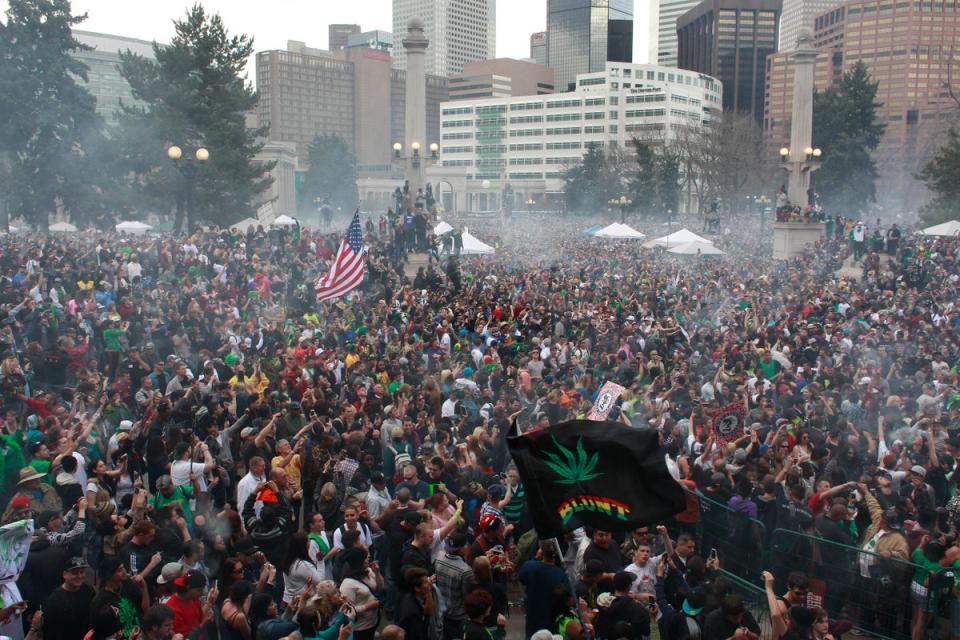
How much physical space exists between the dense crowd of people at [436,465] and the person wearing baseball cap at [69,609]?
0.01m

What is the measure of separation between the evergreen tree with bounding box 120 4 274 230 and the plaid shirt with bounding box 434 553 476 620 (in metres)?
39.0

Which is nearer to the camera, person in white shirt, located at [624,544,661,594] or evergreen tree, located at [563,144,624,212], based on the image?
person in white shirt, located at [624,544,661,594]

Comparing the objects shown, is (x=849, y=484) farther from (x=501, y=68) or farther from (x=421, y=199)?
(x=501, y=68)

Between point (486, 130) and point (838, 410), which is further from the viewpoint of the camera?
point (486, 130)

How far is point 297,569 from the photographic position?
6922 millimetres

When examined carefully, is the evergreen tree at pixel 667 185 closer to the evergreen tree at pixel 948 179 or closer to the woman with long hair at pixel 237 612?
the evergreen tree at pixel 948 179

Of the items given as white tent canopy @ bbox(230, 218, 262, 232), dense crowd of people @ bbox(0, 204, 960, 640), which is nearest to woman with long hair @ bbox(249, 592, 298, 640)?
dense crowd of people @ bbox(0, 204, 960, 640)

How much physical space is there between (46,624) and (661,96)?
143378 millimetres

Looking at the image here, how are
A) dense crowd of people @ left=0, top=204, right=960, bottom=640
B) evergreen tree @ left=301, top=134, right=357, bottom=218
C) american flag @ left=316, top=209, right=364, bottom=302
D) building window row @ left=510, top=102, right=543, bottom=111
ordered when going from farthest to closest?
building window row @ left=510, top=102, right=543, bottom=111 → evergreen tree @ left=301, top=134, right=357, bottom=218 → american flag @ left=316, top=209, right=364, bottom=302 → dense crowd of people @ left=0, top=204, right=960, bottom=640

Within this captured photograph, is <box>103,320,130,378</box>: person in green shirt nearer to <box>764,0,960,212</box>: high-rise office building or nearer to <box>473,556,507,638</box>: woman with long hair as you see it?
<box>473,556,507,638</box>: woman with long hair

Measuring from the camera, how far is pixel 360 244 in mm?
20406

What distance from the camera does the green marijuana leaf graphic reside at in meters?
5.71

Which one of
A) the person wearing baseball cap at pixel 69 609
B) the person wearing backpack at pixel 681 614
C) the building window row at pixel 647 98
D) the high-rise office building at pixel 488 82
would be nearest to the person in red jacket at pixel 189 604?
the person wearing baseball cap at pixel 69 609

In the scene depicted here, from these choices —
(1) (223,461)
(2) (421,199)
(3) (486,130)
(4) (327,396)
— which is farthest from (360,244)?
(3) (486,130)
